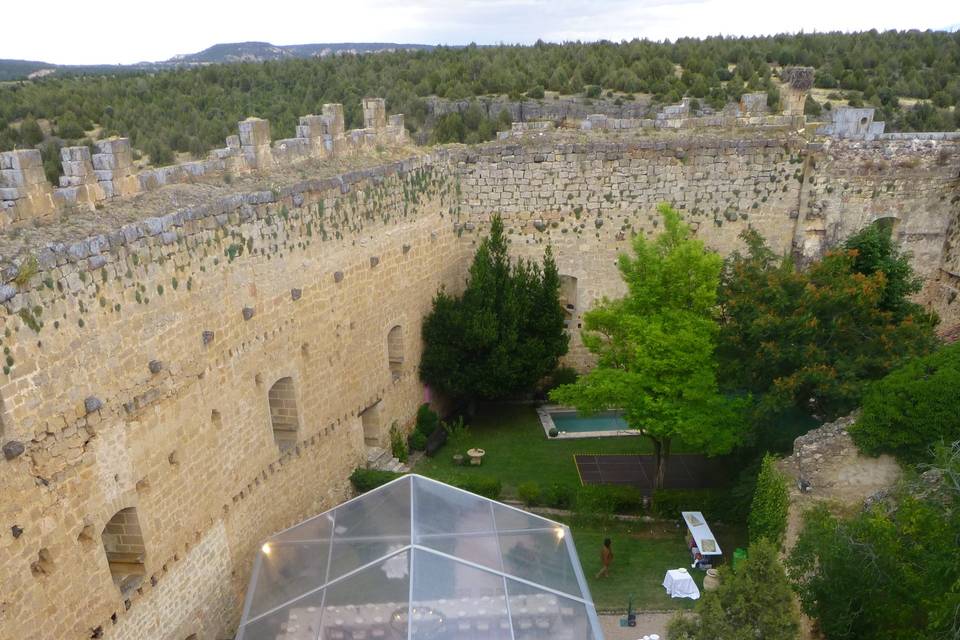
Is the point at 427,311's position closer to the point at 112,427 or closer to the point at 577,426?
the point at 577,426

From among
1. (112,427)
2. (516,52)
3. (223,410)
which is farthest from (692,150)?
(516,52)

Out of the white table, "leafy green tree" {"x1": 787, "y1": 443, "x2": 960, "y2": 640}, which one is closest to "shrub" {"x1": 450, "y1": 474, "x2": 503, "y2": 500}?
the white table

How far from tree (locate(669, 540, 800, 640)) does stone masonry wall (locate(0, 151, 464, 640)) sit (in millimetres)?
6661

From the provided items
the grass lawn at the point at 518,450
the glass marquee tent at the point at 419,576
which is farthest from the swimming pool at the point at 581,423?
the glass marquee tent at the point at 419,576

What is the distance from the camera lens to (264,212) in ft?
36.2

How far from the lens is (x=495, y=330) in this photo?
51.9ft

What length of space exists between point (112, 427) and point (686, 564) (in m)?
9.38

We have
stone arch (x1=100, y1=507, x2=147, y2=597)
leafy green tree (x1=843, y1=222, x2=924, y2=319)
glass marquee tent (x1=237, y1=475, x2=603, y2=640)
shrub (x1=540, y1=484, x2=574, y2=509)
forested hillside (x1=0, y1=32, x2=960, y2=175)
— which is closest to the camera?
glass marquee tent (x1=237, y1=475, x2=603, y2=640)

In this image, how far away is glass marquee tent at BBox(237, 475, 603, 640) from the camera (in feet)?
29.3

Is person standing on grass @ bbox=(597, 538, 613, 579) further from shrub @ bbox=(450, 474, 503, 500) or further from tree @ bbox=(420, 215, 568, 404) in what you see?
tree @ bbox=(420, 215, 568, 404)

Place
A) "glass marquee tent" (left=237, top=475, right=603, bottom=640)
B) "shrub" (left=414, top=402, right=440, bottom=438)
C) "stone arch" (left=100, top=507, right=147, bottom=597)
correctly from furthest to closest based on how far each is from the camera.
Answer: "shrub" (left=414, top=402, right=440, bottom=438) < "stone arch" (left=100, top=507, right=147, bottom=597) < "glass marquee tent" (left=237, top=475, right=603, bottom=640)

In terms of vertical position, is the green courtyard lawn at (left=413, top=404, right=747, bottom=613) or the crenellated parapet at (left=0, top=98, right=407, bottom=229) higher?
the crenellated parapet at (left=0, top=98, right=407, bottom=229)

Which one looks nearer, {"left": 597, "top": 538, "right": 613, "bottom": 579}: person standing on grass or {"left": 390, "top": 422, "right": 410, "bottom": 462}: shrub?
{"left": 597, "top": 538, "right": 613, "bottom": 579}: person standing on grass

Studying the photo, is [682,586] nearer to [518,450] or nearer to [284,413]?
[518,450]
